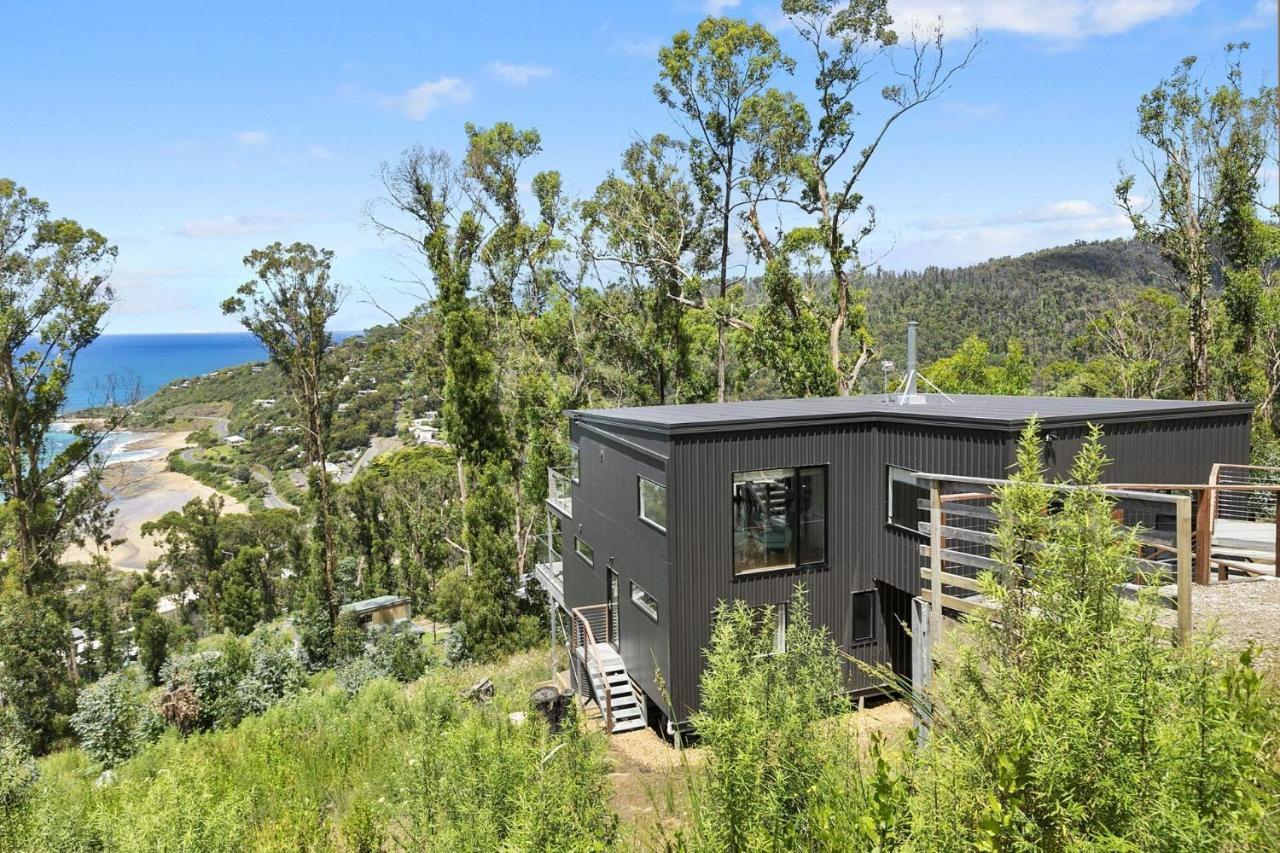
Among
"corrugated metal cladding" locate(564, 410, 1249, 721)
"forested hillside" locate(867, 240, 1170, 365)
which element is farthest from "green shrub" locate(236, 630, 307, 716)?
"forested hillside" locate(867, 240, 1170, 365)

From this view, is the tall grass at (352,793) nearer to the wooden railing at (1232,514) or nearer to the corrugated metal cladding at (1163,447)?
the wooden railing at (1232,514)

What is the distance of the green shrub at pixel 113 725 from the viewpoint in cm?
1433

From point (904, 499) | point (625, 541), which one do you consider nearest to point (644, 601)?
point (625, 541)

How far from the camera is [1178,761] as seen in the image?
2.70 metres

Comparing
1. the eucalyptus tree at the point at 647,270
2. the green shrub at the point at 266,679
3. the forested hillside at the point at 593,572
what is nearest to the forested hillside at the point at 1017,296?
the forested hillside at the point at 593,572

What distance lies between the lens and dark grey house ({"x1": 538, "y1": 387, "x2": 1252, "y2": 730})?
1067 centimetres

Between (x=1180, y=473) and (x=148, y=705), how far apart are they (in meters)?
19.2

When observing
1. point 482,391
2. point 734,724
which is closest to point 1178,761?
point 734,724

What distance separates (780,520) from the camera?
1214 centimetres

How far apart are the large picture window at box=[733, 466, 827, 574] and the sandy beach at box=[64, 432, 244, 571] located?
47626 mm

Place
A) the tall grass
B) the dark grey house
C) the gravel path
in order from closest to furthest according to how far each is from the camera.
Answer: the tall grass < the gravel path < the dark grey house

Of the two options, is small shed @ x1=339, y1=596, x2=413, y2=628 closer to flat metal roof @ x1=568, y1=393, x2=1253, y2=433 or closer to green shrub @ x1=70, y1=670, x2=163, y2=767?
green shrub @ x1=70, y1=670, x2=163, y2=767

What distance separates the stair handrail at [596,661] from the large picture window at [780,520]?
3569 mm

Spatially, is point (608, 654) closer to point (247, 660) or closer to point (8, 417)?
point (247, 660)
